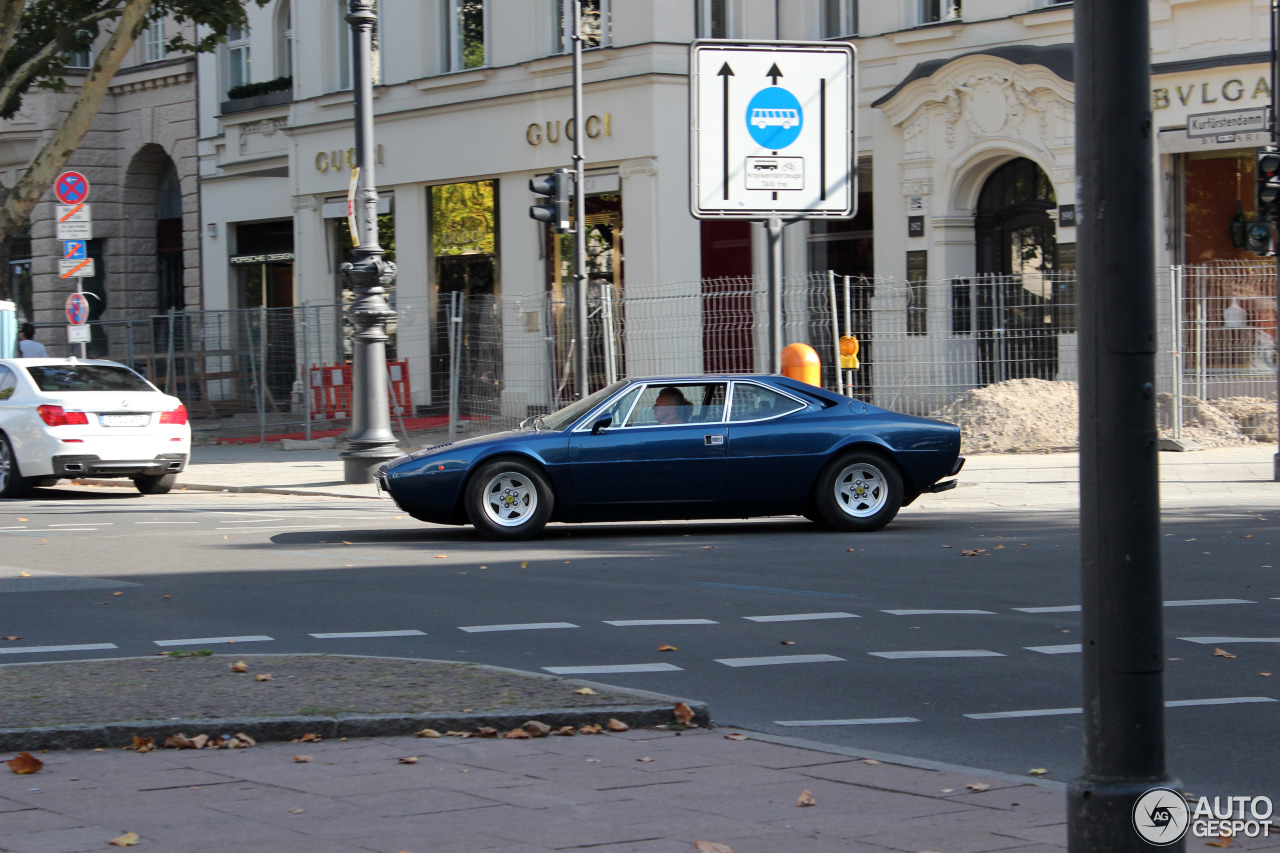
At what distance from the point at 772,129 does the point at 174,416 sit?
7.27m

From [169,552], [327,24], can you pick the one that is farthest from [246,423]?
[169,552]

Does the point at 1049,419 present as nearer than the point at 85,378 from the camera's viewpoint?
No

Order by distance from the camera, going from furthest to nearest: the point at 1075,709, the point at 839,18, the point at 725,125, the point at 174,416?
the point at 839,18 → the point at 174,416 → the point at 725,125 → the point at 1075,709

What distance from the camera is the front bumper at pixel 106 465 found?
56.4 ft

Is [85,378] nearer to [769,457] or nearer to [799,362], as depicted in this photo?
[799,362]

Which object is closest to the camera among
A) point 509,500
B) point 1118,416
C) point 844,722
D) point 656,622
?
point 1118,416

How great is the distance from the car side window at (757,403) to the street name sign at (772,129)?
12.3 ft

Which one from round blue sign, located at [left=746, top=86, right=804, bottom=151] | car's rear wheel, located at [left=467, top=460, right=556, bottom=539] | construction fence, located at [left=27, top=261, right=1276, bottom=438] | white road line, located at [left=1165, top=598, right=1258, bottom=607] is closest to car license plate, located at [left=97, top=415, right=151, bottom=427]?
car's rear wheel, located at [left=467, top=460, right=556, bottom=539]

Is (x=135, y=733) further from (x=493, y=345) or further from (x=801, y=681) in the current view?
(x=493, y=345)

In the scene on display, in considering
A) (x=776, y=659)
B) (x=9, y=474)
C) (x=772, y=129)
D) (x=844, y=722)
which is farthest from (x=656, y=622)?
(x=9, y=474)

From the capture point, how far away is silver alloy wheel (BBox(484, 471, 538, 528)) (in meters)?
12.9

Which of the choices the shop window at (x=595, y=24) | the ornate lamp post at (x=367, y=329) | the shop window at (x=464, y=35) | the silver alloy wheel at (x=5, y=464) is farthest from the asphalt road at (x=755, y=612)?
the shop window at (x=464, y=35)

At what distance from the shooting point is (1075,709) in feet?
21.5

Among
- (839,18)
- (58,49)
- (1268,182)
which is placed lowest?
(1268,182)
